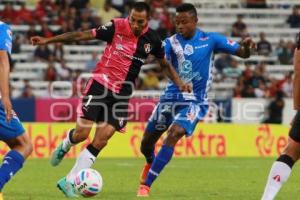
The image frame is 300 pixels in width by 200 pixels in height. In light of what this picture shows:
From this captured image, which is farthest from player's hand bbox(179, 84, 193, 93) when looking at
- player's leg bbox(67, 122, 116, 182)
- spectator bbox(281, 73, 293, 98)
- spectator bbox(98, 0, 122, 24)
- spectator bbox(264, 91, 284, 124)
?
spectator bbox(98, 0, 122, 24)

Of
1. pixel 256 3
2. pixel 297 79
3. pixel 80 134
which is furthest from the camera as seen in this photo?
pixel 256 3

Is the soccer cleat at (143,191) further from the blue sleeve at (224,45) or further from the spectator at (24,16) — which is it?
the spectator at (24,16)

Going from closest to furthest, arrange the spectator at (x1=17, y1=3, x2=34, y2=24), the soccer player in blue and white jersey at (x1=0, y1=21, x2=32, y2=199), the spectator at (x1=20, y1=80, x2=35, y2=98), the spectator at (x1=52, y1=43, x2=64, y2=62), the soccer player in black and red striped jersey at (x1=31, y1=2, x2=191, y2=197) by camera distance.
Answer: the soccer player in blue and white jersey at (x1=0, y1=21, x2=32, y2=199)
the soccer player in black and red striped jersey at (x1=31, y1=2, x2=191, y2=197)
the spectator at (x1=20, y1=80, x2=35, y2=98)
the spectator at (x1=52, y1=43, x2=64, y2=62)
the spectator at (x1=17, y1=3, x2=34, y2=24)

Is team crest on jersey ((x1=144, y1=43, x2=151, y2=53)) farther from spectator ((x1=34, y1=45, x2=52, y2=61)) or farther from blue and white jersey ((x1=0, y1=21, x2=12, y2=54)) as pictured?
spectator ((x1=34, y1=45, x2=52, y2=61))

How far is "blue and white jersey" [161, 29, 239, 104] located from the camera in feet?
39.8

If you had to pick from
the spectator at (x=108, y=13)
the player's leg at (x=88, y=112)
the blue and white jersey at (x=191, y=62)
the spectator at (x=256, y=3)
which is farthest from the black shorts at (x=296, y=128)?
the spectator at (x=256, y=3)

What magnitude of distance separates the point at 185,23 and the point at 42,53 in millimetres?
13401

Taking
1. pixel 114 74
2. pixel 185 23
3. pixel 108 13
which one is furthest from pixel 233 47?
pixel 108 13

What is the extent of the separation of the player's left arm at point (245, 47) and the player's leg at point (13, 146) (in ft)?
12.1

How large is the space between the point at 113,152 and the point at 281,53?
8.17 metres

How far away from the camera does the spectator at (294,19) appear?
1120 inches

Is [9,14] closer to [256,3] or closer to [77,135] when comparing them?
[256,3]

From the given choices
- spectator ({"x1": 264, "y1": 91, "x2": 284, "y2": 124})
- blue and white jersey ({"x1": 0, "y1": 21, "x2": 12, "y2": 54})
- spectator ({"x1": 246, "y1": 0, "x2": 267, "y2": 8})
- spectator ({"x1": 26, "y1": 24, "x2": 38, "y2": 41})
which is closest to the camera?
blue and white jersey ({"x1": 0, "y1": 21, "x2": 12, "y2": 54})

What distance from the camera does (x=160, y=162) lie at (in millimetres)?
11547
